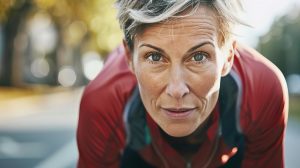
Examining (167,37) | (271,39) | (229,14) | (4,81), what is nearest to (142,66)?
(167,37)

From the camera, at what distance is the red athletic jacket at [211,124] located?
2.99 m

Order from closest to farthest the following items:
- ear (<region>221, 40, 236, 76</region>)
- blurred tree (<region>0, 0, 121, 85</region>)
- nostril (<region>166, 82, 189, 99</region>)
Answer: nostril (<region>166, 82, 189, 99</region>), ear (<region>221, 40, 236, 76</region>), blurred tree (<region>0, 0, 121, 85</region>)

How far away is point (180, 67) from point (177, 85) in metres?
0.09

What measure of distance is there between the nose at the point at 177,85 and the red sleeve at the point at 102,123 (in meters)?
0.59

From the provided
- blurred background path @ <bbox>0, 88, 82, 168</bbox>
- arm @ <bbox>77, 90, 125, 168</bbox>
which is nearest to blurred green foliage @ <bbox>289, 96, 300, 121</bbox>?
blurred background path @ <bbox>0, 88, 82, 168</bbox>

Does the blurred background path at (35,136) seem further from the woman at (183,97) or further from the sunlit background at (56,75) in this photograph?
the woman at (183,97)

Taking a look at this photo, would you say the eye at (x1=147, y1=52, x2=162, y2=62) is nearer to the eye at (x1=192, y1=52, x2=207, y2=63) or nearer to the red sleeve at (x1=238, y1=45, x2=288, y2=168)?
the eye at (x1=192, y1=52, x2=207, y2=63)

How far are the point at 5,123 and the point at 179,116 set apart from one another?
14177mm

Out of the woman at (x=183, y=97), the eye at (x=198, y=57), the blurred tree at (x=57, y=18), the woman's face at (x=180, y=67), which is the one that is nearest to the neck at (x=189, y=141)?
the woman at (x=183, y=97)

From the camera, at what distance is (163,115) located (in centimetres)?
262

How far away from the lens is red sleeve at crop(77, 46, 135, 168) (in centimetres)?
299

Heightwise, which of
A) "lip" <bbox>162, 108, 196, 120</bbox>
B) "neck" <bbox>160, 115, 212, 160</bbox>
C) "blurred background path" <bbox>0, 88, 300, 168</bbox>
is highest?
"lip" <bbox>162, 108, 196, 120</bbox>

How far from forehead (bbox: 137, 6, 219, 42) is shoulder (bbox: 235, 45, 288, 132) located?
559mm

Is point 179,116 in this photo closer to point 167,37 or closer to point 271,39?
point 167,37
